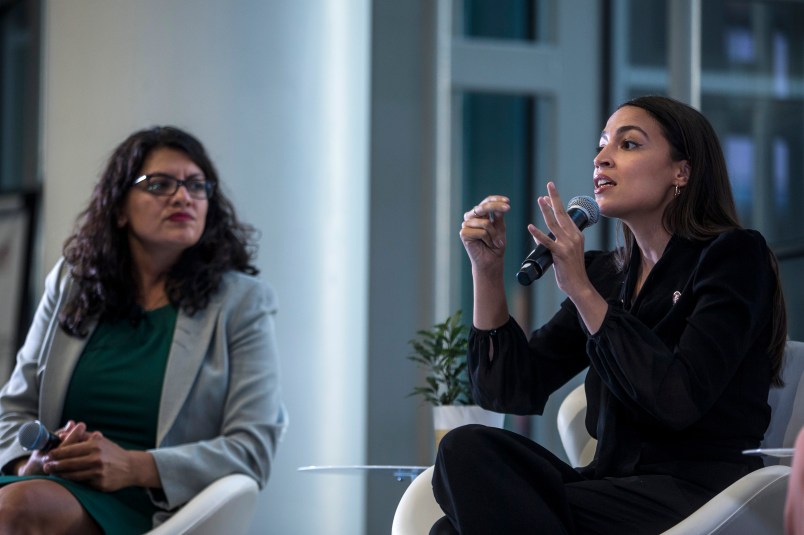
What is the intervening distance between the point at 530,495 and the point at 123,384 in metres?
1.33

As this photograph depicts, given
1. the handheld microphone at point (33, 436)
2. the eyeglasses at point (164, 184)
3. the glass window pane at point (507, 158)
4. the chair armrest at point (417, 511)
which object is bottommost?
the chair armrest at point (417, 511)

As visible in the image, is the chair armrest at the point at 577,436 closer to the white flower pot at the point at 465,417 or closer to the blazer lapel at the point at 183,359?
the white flower pot at the point at 465,417

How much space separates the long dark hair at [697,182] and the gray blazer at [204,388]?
120 cm

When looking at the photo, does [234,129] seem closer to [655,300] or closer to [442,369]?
[442,369]

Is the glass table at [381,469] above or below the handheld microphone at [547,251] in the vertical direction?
below

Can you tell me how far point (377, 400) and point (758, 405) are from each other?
2164mm

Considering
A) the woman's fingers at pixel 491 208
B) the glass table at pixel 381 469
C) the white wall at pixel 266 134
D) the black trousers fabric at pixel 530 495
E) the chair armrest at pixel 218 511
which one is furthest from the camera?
the white wall at pixel 266 134

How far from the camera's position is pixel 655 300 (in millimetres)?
2094

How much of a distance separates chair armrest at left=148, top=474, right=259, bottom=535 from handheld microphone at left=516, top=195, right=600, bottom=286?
3.21 ft

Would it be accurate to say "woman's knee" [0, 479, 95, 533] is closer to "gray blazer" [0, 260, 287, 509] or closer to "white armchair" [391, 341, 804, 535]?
"gray blazer" [0, 260, 287, 509]

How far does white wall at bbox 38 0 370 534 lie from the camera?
3.48 m

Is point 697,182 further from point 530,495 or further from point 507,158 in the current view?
point 507,158

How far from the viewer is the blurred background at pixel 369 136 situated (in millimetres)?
3498

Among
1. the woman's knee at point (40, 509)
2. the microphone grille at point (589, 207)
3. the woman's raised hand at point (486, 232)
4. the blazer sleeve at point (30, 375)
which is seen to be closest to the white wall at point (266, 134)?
the blazer sleeve at point (30, 375)
